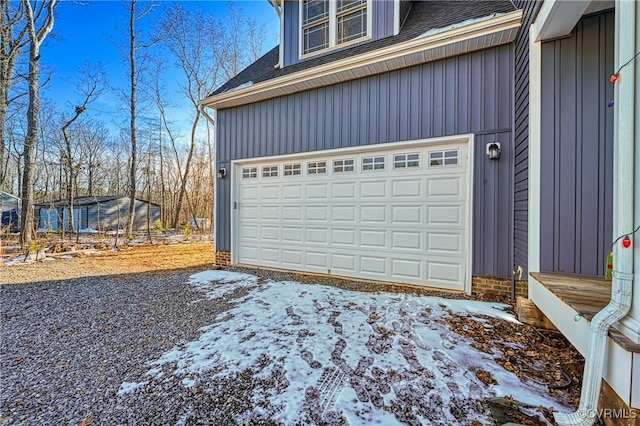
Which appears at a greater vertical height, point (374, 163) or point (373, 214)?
point (374, 163)

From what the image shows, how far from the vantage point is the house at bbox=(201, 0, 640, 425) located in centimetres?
147

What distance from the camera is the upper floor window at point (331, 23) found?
17.1 ft

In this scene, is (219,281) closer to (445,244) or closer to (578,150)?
(445,244)

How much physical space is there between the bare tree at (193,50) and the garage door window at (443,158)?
13197 millimetres

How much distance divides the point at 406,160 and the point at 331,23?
3.21 meters

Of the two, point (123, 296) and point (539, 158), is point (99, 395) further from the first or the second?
point (539, 158)

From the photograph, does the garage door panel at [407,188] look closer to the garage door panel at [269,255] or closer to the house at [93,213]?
the garage door panel at [269,255]

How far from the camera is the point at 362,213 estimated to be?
4809 millimetres

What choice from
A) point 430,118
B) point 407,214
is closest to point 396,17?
point 430,118

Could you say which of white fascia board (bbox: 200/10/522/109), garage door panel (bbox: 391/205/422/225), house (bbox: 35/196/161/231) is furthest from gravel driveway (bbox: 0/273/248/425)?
house (bbox: 35/196/161/231)

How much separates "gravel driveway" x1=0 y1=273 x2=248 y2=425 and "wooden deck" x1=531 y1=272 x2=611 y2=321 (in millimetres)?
2332

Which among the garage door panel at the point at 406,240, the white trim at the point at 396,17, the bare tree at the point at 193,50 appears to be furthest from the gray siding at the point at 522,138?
the bare tree at the point at 193,50

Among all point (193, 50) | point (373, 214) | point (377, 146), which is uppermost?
point (193, 50)

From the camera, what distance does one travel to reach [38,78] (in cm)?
795
